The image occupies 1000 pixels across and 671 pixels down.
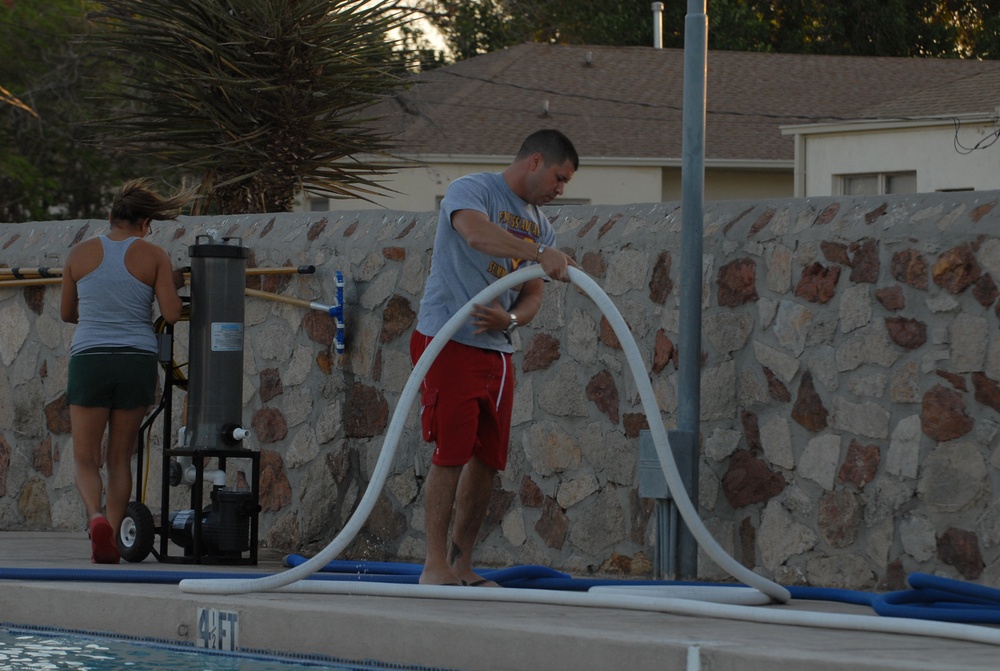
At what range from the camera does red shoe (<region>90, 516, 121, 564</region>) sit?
7.07 m

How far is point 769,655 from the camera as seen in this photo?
4172 millimetres

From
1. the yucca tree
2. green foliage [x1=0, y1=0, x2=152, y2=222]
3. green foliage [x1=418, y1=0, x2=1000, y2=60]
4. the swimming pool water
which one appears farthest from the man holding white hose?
green foliage [x1=418, y1=0, x2=1000, y2=60]

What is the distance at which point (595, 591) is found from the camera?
555 cm

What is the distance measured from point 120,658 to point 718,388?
2.75 m

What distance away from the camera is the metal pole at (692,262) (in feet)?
21.5

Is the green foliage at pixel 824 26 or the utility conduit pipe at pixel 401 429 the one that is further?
the green foliage at pixel 824 26

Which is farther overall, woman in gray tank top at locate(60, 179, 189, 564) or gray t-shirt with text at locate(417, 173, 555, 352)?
woman in gray tank top at locate(60, 179, 189, 564)

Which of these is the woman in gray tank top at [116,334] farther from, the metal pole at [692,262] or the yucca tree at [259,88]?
the yucca tree at [259,88]

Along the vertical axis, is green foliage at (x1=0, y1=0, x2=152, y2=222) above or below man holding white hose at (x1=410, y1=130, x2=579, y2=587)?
above

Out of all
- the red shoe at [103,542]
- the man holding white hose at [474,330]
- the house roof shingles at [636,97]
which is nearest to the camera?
the man holding white hose at [474,330]

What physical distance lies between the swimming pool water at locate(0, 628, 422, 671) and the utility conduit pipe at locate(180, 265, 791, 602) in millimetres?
311

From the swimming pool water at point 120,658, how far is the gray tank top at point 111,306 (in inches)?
72.1

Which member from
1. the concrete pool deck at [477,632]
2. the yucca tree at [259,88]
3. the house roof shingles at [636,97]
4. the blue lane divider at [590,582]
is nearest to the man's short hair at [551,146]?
the blue lane divider at [590,582]

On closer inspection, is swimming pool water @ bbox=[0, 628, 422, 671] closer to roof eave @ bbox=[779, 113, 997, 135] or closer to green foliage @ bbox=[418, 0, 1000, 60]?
roof eave @ bbox=[779, 113, 997, 135]
